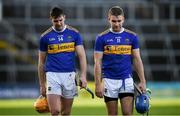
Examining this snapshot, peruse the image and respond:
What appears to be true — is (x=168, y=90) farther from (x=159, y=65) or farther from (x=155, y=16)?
(x=155, y=16)

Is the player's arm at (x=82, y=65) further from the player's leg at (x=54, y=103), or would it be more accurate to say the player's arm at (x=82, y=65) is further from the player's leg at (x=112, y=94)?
the player's leg at (x=54, y=103)

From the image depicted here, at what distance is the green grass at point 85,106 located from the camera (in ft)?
67.7

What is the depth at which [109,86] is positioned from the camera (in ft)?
33.8

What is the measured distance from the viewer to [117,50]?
10.2 meters

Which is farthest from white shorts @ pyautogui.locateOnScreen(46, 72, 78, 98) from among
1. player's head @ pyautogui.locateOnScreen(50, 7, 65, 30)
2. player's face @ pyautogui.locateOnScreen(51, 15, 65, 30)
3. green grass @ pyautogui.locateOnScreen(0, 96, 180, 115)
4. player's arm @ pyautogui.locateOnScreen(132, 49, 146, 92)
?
green grass @ pyautogui.locateOnScreen(0, 96, 180, 115)

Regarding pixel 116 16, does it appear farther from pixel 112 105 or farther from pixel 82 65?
pixel 112 105

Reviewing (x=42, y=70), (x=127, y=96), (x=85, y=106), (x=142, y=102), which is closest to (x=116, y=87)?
(x=127, y=96)

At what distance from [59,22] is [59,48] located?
0.44m

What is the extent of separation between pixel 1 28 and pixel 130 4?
655cm

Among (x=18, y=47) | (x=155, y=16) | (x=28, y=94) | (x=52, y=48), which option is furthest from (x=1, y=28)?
(x=52, y=48)

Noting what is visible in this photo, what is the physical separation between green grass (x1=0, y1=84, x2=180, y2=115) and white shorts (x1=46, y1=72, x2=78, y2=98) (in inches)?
352

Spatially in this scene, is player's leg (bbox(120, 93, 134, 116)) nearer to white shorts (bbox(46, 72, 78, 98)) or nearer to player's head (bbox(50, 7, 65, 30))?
white shorts (bbox(46, 72, 78, 98))

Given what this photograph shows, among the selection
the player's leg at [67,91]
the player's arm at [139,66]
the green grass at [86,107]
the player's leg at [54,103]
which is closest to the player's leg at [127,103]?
the player's arm at [139,66]

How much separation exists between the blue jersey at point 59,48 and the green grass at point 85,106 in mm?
9058
